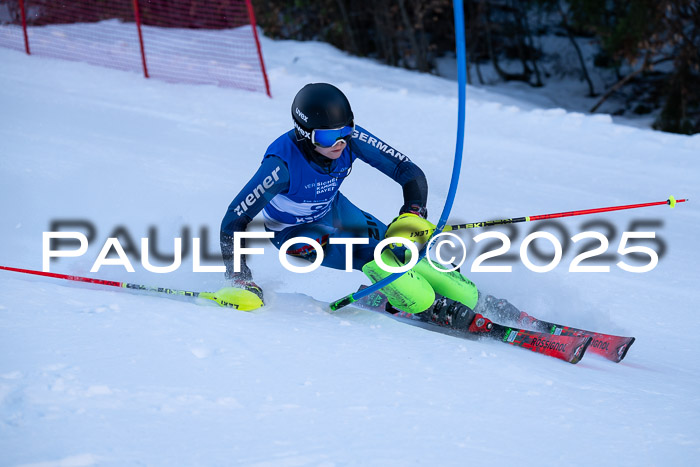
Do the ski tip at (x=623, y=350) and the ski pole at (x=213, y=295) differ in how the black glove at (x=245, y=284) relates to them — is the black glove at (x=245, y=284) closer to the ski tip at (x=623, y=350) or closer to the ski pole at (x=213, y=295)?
the ski pole at (x=213, y=295)

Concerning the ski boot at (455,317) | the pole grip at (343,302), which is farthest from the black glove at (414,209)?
the pole grip at (343,302)

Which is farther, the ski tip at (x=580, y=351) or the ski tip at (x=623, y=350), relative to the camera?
the ski tip at (x=623, y=350)

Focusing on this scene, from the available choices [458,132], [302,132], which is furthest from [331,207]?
[458,132]

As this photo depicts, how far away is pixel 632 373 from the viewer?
3.05 metres

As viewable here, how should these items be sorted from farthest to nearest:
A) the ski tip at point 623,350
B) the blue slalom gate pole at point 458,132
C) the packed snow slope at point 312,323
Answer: the ski tip at point 623,350 < the blue slalom gate pole at point 458,132 < the packed snow slope at point 312,323

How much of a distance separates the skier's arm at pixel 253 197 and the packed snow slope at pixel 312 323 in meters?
0.31

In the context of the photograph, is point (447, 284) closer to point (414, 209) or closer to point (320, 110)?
point (414, 209)

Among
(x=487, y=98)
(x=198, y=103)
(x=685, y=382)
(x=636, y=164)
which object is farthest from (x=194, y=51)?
(x=685, y=382)

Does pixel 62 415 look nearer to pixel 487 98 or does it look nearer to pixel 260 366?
pixel 260 366

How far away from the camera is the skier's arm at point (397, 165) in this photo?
358 centimetres

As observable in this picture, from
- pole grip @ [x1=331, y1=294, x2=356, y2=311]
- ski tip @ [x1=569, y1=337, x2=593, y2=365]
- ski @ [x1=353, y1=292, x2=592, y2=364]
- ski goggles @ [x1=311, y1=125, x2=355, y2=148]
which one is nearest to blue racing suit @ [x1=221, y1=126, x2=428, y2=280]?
A: ski goggles @ [x1=311, y1=125, x2=355, y2=148]

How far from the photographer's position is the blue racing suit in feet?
10.9

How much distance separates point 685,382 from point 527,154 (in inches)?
149

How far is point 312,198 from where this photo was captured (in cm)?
350
